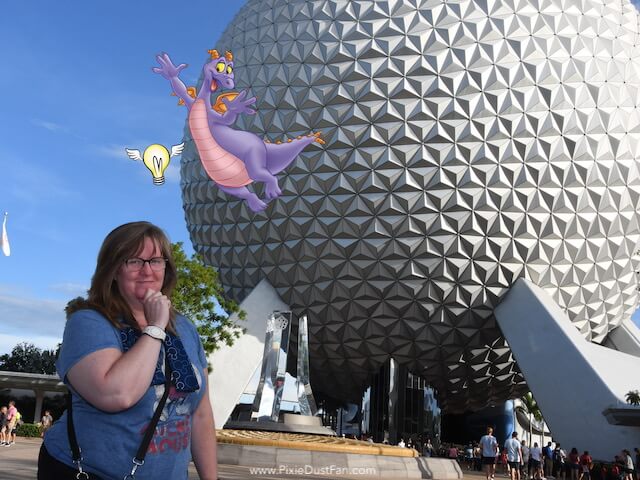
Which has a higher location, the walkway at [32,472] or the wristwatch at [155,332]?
the wristwatch at [155,332]

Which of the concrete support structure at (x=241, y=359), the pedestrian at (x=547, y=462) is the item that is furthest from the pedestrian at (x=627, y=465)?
the concrete support structure at (x=241, y=359)

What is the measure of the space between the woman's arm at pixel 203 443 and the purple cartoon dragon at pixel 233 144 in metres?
16.6

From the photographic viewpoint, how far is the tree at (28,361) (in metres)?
64.5

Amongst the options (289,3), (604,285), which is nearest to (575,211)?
(604,285)

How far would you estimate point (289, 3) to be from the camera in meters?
21.5

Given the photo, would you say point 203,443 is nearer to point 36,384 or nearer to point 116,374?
point 116,374

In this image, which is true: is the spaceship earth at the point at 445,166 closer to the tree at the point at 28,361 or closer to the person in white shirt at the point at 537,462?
the person in white shirt at the point at 537,462

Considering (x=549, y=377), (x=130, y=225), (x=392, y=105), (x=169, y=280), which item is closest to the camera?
(x=130, y=225)

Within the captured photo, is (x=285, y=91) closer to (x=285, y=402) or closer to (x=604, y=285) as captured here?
(x=285, y=402)

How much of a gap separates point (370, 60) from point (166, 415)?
18111 millimetres

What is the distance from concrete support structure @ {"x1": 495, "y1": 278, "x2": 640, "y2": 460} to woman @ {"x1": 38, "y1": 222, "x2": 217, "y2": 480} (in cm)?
1418

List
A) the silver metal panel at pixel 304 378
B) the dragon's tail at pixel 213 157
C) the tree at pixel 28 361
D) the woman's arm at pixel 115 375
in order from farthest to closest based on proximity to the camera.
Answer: the tree at pixel 28 361 < the dragon's tail at pixel 213 157 < the silver metal panel at pixel 304 378 < the woman's arm at pixel 115 375

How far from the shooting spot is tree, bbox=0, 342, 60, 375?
64500mm

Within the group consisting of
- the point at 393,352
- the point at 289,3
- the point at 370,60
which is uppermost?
the point at 289,3
